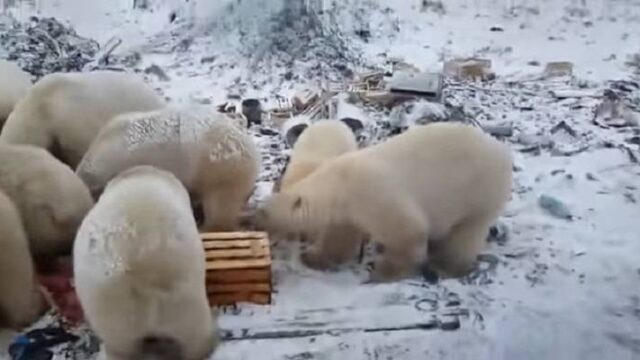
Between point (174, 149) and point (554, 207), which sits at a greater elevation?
point (174, 149)

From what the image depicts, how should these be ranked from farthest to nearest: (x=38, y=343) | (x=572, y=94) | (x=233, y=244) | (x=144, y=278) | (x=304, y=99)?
(x=572, y=94)
(x=304, y=99)
(x=233, y=244)
(x=38, y=343)
(x=144, y=278)

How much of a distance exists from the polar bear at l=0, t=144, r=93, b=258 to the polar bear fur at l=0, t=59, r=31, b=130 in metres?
0.36

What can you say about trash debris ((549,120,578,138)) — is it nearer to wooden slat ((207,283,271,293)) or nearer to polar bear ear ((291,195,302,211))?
polar bear ear ((291,195,302,211))

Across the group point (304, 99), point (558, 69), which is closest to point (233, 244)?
point (304, 99)

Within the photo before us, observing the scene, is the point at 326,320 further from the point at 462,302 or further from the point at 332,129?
the point at 332,129

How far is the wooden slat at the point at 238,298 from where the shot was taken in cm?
134

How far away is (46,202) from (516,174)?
807 millimetres

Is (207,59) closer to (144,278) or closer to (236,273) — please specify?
(236,273)

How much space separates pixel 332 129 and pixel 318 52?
0.55 metres

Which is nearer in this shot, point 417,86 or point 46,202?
point 46,202

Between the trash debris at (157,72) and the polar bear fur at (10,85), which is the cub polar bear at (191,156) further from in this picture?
the trash debris at (157,72)

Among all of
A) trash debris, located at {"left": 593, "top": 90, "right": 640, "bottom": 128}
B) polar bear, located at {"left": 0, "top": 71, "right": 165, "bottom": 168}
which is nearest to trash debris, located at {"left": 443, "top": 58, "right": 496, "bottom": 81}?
trash debris, located at {"left": 593, "top": 90, "right": 640, "bottom": 128}

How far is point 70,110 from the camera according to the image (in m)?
1.59

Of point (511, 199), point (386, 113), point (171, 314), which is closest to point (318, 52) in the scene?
point (386, 113)
